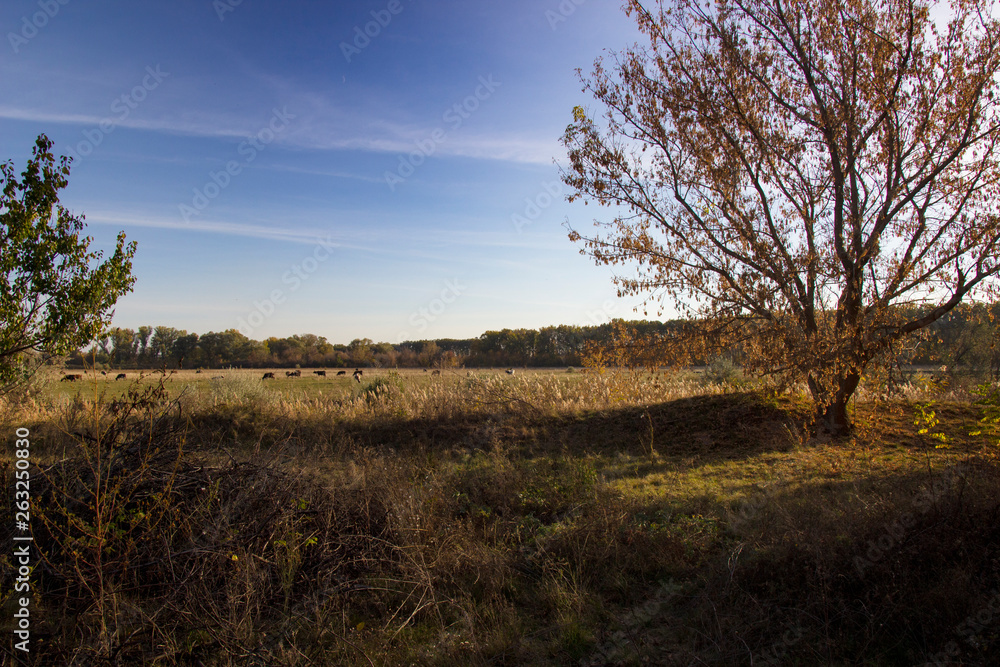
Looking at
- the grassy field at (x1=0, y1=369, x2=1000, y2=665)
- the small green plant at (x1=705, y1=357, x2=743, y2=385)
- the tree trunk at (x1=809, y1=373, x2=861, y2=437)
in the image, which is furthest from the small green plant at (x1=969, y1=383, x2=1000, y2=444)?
the small green plant at (x1=705, y1=357, x2=743, y2=385)

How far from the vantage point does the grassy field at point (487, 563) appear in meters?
3.37

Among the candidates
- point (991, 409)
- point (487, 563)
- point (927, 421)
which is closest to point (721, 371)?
point (927, 421)

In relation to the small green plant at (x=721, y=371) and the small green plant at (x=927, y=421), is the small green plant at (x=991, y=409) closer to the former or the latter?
the small green plant at (x=927, y=421)

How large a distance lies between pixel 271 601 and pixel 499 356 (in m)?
46.1

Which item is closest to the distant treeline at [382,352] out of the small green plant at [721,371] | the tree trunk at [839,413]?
the small green plant at [721,371]

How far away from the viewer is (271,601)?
4133 mm

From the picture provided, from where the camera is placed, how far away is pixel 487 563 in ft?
15.3

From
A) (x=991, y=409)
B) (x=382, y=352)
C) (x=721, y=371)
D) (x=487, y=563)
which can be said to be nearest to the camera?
(x=487, y=563)

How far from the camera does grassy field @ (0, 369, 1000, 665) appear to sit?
337 centimetres

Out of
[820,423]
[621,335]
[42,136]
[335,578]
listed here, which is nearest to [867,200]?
[820,423]

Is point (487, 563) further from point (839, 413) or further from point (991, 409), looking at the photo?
point (839, 413)

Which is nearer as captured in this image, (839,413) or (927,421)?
(927,421)

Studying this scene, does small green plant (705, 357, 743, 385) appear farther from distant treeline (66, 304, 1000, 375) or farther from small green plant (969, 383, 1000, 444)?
small green plant (969, 383, 1000, 444)

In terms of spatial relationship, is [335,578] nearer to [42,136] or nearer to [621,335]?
[621,335]
